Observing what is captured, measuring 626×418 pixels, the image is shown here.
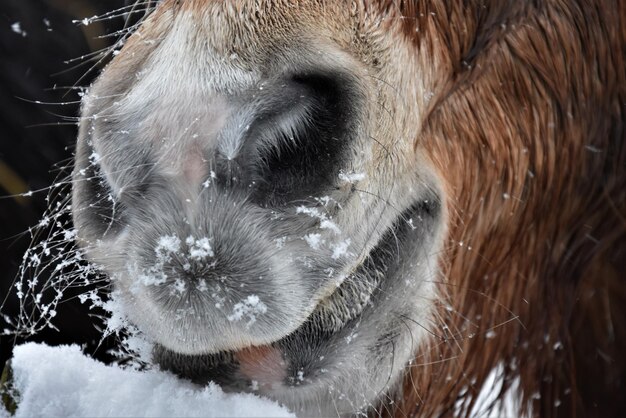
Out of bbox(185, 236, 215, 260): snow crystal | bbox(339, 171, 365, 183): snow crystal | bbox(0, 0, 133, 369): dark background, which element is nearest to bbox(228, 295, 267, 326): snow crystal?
bbox(185, 236, 215, 260): snow crystal

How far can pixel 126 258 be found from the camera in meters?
0.96

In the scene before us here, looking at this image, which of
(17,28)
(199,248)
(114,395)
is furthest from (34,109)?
(199,248)

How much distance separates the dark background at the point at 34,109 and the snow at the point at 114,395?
91 centimetres

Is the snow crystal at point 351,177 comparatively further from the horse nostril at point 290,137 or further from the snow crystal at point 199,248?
the snow crystal at point 199,248

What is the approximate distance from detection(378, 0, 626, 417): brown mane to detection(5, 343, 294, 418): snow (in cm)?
38

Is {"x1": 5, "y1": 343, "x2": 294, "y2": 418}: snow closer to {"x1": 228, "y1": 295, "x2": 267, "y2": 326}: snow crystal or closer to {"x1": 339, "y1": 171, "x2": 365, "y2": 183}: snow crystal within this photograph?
{"x1": 228, "y1": 295, "x2": 267, "y2": 326}: snow crystal

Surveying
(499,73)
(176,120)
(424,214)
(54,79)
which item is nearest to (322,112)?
(176,120)

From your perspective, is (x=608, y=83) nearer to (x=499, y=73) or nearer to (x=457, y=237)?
(x=499, y=73)

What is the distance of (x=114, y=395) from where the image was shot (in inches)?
41.9

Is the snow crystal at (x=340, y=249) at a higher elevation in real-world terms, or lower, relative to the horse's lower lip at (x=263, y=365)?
higher

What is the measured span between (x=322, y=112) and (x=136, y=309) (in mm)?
338

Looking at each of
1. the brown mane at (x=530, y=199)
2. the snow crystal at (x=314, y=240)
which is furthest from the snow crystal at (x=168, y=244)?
the brown mane at (x=530, y=199)

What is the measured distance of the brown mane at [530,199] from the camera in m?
1.20

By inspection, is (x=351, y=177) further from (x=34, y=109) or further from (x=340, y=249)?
(x=34, y=109)
